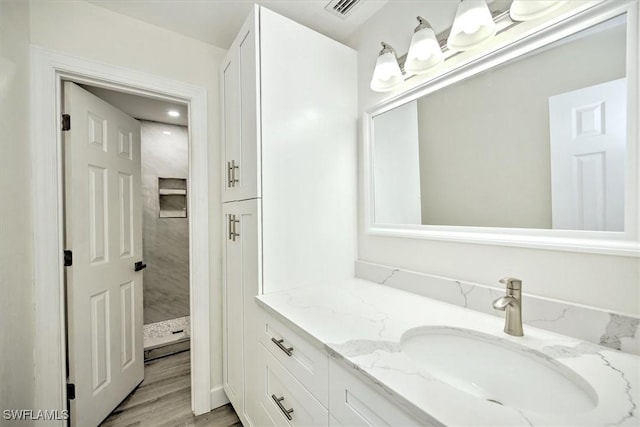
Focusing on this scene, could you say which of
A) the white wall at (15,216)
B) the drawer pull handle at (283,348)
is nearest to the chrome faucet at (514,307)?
the drawer pull handle at (283,348)

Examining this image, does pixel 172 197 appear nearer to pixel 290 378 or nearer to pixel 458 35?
pixel 290 378

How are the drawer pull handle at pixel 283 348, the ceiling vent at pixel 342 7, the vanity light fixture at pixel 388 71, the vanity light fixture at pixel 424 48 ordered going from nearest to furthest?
the drawer pull handle at pixel 283 348
the vanity light fixture at pixel 424 48
the vanity light fixture at pixel 388 71
the ceiling vent at pixel 342 7

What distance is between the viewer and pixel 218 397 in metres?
1.75

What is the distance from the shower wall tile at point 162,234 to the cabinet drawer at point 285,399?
225 centimetres

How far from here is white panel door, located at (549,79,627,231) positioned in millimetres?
738

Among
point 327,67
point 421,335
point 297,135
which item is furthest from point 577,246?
point 327,67

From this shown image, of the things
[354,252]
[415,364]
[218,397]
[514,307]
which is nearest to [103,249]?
[218,397]

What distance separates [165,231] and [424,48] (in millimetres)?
3010

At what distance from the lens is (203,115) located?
175 cm

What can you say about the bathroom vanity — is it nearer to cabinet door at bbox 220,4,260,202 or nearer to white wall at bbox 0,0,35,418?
cabinet door at bbox 220,4,260,202

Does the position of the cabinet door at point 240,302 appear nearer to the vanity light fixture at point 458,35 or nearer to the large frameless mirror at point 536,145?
the large frameless mirror at point 536,145

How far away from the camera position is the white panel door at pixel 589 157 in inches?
29.1

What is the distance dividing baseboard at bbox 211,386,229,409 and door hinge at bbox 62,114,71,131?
5.97 ft

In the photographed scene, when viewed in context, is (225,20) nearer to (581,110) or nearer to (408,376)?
(581,110)
